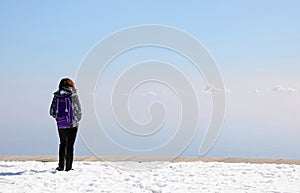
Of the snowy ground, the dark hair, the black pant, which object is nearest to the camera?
the snowy ground

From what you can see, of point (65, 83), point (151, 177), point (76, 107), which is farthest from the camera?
point (76, 107)

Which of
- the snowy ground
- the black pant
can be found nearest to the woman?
the black pant

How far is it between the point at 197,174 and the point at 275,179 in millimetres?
1386

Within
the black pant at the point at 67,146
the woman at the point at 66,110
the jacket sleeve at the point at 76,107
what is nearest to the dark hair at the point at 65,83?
the woman at the point at 66,110

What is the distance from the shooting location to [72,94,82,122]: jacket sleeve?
24.6 ft

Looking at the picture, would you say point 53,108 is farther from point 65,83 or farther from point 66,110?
point 65,83

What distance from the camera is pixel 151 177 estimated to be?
7.12 metres

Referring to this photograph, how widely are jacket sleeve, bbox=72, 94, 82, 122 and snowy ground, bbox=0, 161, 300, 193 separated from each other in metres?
1.00

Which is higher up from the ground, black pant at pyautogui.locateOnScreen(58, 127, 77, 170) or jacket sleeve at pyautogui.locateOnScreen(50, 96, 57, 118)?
jacket sleeve at pyautogui.locateOnScreen(50, 96, 57, 118)

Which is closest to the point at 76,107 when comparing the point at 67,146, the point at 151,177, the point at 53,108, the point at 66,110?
→ the point at 66,110

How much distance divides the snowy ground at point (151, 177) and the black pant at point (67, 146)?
0.24m

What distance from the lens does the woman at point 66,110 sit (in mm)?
7418

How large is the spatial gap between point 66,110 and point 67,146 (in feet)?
2.41

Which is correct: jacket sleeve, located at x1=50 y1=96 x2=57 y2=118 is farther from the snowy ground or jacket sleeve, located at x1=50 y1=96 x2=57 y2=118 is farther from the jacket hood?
the snowy ground
